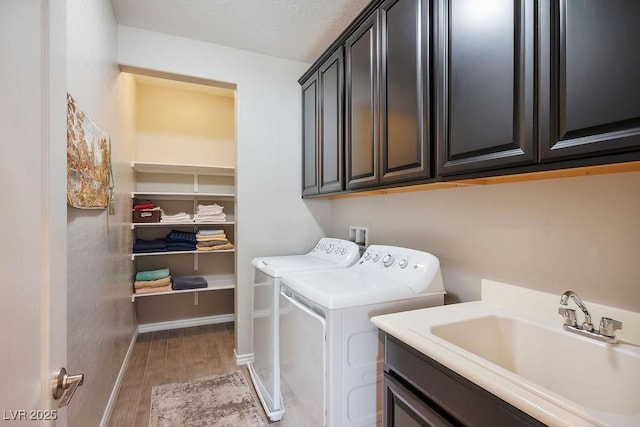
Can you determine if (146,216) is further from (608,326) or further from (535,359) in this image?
(608,326)

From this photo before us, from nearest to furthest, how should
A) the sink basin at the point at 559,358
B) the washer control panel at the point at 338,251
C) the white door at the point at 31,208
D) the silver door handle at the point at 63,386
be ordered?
the white door at the point at 31,208
the silver door handle at the point at 63,386
the sink basin at the point at 559,358
the washer control panel at the point at 338,251

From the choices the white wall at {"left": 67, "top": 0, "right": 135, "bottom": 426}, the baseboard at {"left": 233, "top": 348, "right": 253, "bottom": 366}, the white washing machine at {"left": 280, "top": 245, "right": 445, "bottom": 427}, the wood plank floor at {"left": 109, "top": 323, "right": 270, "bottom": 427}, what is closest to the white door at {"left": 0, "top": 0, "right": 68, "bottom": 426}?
the white wall at {"left": 67, "top": 0, "right": 135, "bottom": 426}

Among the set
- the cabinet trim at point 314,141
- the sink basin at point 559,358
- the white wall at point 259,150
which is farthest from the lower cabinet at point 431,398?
the white wall at point 259,150

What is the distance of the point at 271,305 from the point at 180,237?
69.2 inches

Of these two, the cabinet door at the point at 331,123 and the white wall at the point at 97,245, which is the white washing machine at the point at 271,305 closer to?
the cabinet door at the point at 331,123

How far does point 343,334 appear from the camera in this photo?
3.99 feet

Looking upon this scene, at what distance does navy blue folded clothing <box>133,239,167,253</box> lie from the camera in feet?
9.52

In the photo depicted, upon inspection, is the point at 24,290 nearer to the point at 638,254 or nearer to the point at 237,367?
the point at 638,254

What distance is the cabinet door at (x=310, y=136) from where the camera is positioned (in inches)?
92.4

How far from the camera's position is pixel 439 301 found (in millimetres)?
1441

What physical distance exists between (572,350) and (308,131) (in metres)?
2.11

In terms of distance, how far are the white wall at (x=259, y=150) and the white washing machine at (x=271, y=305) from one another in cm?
33

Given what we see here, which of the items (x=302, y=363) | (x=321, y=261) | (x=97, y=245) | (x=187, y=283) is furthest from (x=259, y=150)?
(x=302, y=363)

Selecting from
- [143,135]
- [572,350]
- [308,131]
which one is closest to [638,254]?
[572,350]
